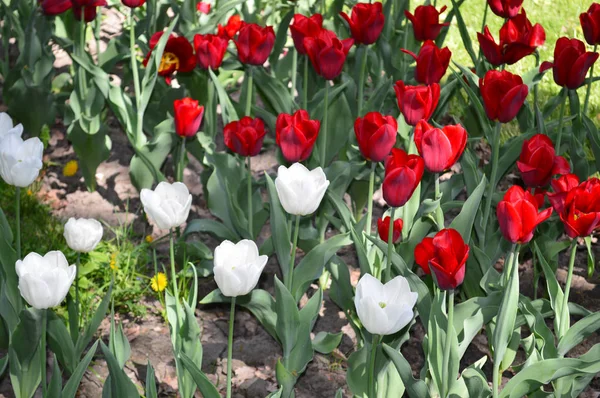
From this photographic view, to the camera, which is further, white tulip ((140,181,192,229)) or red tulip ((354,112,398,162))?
red tulip ((354,112,398,162))

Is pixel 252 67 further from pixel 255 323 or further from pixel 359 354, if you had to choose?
pixel 359 354

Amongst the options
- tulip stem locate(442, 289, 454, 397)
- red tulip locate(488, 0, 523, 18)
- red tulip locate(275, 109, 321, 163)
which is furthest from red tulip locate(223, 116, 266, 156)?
red tulip locate(488, 0, 523, 18)

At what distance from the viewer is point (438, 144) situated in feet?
6.22

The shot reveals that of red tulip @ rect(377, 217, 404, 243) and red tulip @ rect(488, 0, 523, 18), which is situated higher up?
red tulip @ rect(488, 0, 523, 18)

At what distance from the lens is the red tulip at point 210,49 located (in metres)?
2.72

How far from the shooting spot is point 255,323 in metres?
2.61

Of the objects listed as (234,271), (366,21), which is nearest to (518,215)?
(234,271)

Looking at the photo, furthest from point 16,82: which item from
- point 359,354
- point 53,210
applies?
point 359,354

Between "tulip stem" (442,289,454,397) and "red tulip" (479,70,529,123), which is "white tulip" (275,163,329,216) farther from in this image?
"red tulip" (479,70,529,123)

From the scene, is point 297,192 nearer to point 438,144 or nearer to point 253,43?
point 438,144

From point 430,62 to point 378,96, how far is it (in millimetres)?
368

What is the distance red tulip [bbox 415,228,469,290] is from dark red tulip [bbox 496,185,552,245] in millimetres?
102

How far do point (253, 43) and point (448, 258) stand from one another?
1.15 m

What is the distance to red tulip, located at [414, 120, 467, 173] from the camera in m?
1.88
